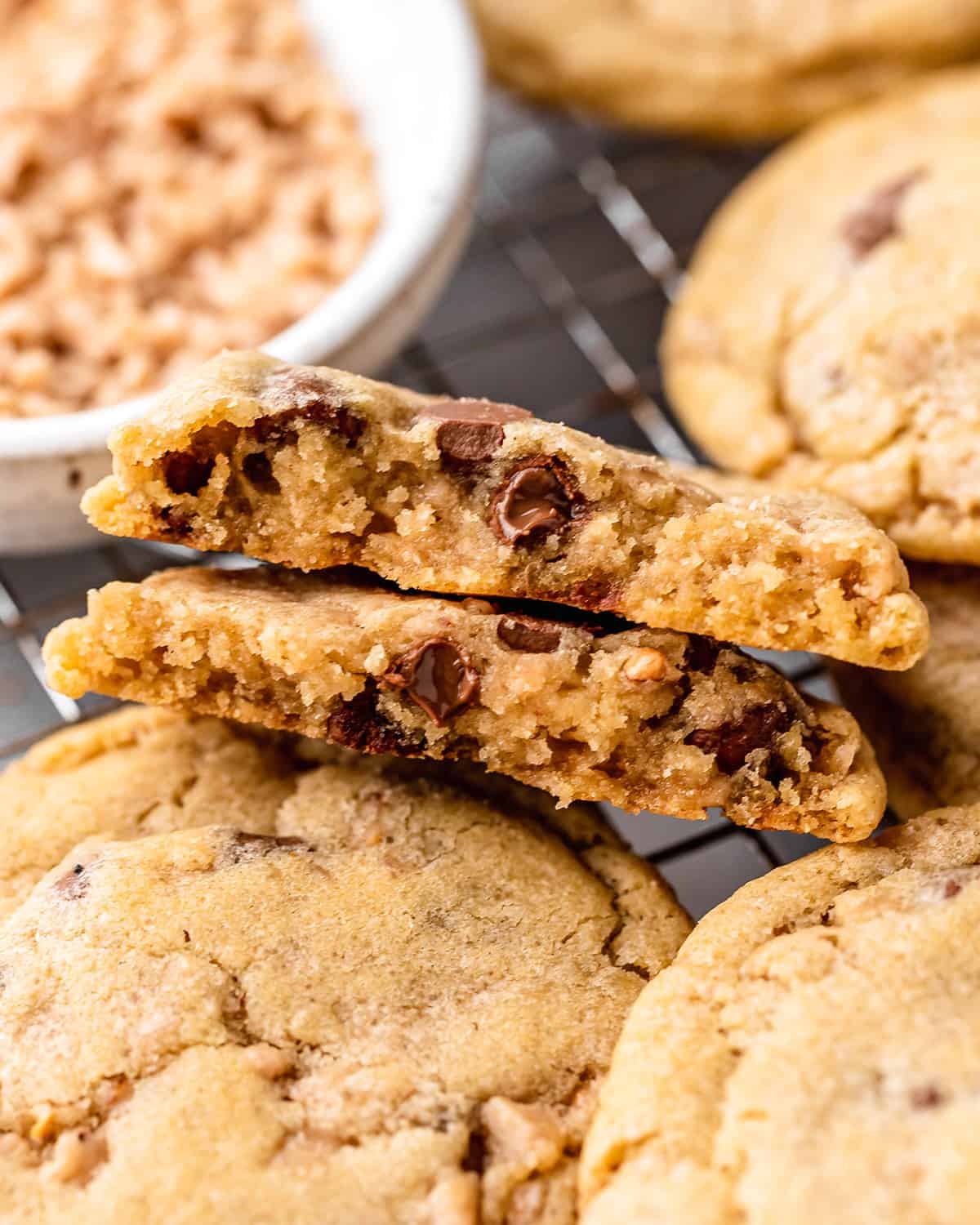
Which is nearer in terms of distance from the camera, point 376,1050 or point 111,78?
point 376,1050

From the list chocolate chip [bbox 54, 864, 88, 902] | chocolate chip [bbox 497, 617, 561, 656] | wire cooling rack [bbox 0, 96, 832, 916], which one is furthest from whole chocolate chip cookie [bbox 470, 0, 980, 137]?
chocolate chip [bbox 54, 864, 88, 902]

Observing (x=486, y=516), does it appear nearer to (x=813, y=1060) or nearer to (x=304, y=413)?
(x=304, y=413)

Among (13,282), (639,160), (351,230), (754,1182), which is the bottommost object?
(639,160)

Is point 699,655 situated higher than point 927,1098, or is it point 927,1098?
point 699,655

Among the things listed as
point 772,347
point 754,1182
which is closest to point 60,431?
point 772,347

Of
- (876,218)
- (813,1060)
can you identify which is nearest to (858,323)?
(876,218)

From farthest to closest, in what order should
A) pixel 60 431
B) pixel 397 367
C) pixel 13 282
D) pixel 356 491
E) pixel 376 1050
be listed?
1. pixel 397 367
2. pixel 13 282
3. pixel 60 431
4. pixel 356 491
5. pixel 376 1050

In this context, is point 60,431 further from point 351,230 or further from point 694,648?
point 694,648
